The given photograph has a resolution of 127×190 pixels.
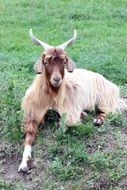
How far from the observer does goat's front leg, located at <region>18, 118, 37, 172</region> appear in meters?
7.63

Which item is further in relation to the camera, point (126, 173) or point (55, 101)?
point (55, 101)

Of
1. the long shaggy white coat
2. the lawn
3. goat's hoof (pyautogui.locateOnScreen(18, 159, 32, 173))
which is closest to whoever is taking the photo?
the lawn

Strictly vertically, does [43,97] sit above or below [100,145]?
above

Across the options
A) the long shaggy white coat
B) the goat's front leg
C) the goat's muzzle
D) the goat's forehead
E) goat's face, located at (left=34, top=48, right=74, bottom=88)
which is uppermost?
the goat's forehead

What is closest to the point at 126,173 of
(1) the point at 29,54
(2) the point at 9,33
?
(1) the point at 29,54

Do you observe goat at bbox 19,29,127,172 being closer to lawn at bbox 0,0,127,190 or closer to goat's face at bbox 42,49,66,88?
goat's face at bbox 42,49,66,88

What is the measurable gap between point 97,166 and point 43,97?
3.86 ft

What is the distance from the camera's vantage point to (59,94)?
8070mm

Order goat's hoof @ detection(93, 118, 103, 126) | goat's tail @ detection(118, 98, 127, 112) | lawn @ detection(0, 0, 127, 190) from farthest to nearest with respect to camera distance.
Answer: goat's tail @ detection(118, 98, 127, 112), goat's hoof @ detection(93, 118, 103, 126), lawn @ detection(0, 0, 127, 190)

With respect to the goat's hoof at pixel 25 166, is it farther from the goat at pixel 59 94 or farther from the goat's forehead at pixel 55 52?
the goat's forehead at pixel 55 52

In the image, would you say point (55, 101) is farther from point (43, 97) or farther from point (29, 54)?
point (29, 54)

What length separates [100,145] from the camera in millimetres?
7883

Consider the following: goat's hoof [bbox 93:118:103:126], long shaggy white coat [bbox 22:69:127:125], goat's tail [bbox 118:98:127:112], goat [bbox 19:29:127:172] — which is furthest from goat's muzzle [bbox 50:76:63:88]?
goat's tail [bbox 118:98:127:112]

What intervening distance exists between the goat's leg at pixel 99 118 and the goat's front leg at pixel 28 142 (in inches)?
31.1
